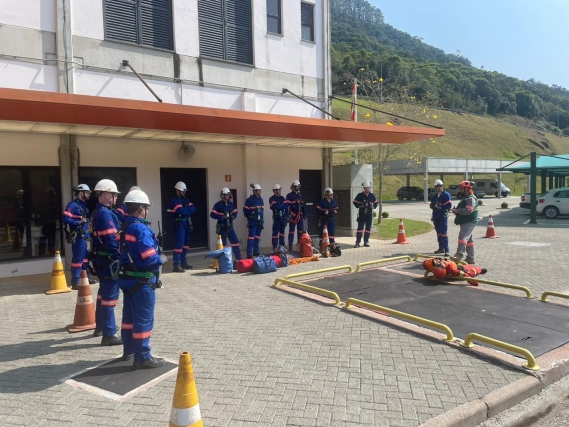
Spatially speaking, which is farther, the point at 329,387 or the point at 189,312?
the point at 189,312

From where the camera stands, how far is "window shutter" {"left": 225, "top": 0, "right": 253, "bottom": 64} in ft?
42.6

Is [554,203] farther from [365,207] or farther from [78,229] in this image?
[78,229]

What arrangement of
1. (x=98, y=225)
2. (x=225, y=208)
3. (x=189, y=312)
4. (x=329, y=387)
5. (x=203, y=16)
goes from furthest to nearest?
1. (x=203, y=16)
2. (x=225, y=208)
3. (x=189, y=312)
4. (x=98, y=225)
5. (x=329, y=387)

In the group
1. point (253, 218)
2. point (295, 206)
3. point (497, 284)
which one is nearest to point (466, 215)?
point (497, 284)

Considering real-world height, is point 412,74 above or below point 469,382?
above

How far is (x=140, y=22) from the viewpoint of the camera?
11.3 meters

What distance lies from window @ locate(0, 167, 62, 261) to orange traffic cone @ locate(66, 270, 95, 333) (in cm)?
493

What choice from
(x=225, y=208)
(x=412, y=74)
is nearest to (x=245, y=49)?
(x=225, y=208)

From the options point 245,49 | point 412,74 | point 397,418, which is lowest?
point 397,418

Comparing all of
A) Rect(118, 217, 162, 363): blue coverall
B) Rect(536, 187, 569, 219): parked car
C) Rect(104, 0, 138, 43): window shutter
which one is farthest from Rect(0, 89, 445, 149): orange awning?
Rect(536, 187, 569, 219): parked car

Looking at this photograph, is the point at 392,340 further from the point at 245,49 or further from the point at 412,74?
the point at 412,74

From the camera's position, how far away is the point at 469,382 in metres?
4.32

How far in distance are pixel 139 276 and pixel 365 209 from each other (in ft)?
32.9

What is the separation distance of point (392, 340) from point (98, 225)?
3904 mm
